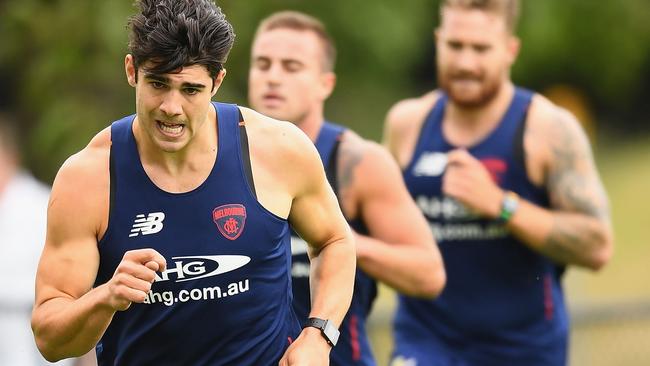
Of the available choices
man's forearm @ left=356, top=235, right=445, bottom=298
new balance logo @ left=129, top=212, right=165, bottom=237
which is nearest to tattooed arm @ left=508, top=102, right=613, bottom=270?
man's forearm @ left=356, top=235, right=445, bottom=298

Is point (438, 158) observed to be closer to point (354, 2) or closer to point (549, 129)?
point (549, 129)

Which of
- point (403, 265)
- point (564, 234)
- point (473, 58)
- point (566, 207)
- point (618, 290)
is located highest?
point (473, 58)

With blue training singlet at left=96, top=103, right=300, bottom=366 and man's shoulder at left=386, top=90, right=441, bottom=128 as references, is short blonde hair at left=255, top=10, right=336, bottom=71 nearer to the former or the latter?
man's shoulder at left=386, top=90, right=441, bottom=128

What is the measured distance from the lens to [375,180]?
6.44 m

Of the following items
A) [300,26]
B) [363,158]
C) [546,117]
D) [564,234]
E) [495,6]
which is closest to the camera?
[363,158]

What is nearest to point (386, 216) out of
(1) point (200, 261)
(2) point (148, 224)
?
(1) point (200, 261)

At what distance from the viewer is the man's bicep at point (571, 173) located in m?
7.30

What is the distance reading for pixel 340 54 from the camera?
14.4 m

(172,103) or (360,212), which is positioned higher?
(172,103)

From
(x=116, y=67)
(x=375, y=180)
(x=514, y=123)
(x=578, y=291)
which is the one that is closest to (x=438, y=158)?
(x=514, y=123)

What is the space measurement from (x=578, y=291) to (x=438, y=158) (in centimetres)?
434

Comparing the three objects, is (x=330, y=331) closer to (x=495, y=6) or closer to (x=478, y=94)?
(x=478, y=94)

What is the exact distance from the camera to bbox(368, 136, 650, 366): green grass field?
10.1 m

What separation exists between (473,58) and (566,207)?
91 centimetres
